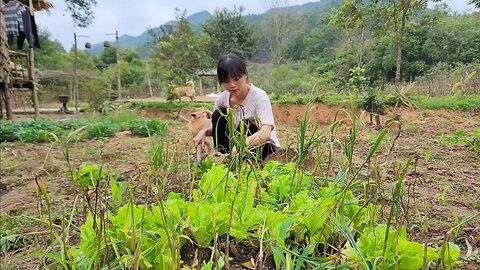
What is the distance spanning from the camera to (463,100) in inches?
309

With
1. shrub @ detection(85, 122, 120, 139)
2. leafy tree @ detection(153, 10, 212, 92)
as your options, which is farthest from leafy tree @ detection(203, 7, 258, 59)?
shrub @ detection(85, 122, 120, 139)

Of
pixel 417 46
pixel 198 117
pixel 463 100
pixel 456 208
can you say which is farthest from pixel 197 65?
pixel 456 208

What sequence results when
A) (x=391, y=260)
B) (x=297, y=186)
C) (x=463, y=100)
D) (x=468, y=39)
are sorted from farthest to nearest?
1. (x=468, y=39)
2. (x=463, y=100)
3. (x=297, y=186)
4. (x=391, y=260)

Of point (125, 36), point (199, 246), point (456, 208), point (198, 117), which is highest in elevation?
point (125, 36)

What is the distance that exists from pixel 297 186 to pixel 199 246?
1.50 feet

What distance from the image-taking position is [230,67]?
233 centimetres

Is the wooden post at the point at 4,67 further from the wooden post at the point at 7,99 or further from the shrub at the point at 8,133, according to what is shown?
the shrub at the point at 8,133

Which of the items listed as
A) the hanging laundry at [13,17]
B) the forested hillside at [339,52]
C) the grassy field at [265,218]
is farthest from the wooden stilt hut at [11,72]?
the grassy field at [265,218]

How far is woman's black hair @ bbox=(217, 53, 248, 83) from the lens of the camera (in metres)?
2.32

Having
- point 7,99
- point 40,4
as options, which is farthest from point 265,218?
point 40,4

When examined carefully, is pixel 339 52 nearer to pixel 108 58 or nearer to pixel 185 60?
pixel 185 60

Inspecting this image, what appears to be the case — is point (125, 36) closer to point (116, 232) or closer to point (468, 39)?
point (468, 39)

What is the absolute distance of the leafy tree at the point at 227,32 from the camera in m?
23.2

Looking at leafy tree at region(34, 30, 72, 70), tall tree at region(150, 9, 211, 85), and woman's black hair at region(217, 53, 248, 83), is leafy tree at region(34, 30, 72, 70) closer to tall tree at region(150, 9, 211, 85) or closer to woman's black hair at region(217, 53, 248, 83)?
tall tree at region(150, 9, 211, 85)
